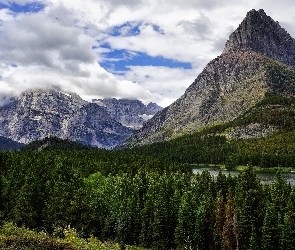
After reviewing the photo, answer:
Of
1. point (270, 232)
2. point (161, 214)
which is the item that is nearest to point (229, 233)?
point (270, 232)

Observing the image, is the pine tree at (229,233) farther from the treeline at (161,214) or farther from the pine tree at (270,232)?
the pine tree at (270,232)

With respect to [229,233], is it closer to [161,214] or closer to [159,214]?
[161,214]

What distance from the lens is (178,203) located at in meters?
105

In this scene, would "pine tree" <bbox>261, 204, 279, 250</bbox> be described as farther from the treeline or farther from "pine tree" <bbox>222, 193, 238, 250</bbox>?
"pine tree" <bbox>222, 193, 238, 250</bbox>

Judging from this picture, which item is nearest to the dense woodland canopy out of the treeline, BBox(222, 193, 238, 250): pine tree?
the treeline

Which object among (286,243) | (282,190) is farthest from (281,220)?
(282,190)

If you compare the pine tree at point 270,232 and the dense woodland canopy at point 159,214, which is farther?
the dense woodland canopy at point 159,214

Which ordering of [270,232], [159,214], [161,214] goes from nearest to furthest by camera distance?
[270,232] → [159,214] → [161,214]

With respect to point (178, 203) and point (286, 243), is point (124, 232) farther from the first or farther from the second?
point (286, 243)

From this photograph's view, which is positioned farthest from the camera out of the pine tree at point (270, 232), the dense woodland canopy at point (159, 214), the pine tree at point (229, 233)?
the dense woodland canopy at point (159, 214)

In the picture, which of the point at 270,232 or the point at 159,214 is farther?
the point at 159,214

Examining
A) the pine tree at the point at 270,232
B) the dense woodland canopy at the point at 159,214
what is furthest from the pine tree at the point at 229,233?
the pine tree at the point at 270,232

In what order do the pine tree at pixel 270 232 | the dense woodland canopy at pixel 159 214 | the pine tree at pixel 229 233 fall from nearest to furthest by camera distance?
the pine tree at pixel 270 232, the pine tree at pixel 229 233, the dense woodland canopy at pixel 159 214

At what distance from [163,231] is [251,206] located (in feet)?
84.9
